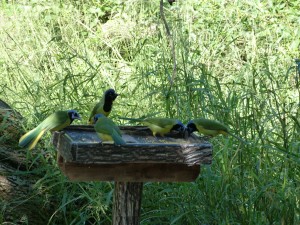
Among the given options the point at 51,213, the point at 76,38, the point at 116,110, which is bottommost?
the point at 51,213

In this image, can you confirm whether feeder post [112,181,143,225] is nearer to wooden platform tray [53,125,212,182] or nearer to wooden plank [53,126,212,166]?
wooden platform tray [53,125,212,182]

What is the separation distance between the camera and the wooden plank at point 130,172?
3430 mm

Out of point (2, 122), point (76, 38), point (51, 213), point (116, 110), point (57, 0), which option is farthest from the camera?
point (57, 0)

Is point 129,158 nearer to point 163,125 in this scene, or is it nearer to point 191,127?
point 163,125

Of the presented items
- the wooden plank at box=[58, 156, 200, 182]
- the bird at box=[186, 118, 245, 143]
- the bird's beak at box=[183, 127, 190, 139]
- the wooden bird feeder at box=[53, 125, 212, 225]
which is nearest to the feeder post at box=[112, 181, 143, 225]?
the wooden bird feeder at box=[53, 125, 212, 225]

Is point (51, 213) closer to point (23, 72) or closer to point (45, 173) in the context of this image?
point (45, 173)

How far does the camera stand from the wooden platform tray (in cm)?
324

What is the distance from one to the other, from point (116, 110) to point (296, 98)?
157 cm

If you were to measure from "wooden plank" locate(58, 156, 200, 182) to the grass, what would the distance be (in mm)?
701

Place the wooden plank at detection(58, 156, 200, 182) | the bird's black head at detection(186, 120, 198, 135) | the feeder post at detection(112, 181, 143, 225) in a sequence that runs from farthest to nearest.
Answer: the bird's black head at detection(186, 120, 198, 135), the feeder post at detection(112, 181, 143, 225), the wooden plank at detection(58, 156, 200, 182)

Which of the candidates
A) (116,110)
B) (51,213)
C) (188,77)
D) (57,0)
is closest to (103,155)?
(51,213)

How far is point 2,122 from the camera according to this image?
205 inches

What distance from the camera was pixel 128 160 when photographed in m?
3.29

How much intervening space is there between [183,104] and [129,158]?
78.4 inches
